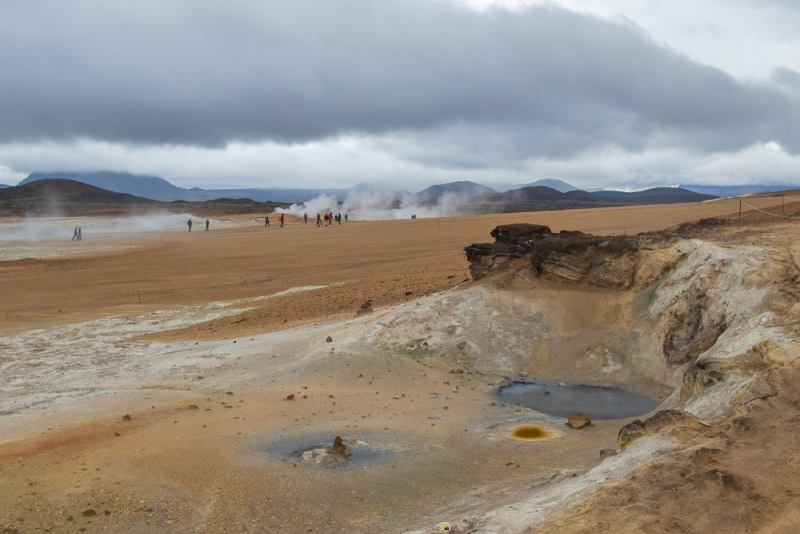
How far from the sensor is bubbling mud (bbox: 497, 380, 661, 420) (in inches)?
389

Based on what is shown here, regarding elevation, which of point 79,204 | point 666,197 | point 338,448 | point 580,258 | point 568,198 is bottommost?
point 338,448

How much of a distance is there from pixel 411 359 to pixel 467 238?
2600 centimetres

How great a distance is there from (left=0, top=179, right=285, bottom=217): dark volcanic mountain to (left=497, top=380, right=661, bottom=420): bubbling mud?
87464mm

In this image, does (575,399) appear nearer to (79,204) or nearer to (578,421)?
(578,421)

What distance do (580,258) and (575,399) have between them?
3.92m

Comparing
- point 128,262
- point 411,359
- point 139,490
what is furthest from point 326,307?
point 128,262

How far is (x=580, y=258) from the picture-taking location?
44.6ft

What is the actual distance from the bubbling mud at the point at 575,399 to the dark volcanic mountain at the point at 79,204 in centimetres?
8746

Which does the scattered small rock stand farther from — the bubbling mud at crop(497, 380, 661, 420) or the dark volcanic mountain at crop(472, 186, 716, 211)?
the dark volcanic mountain at crop(472, 186, 716, 211)

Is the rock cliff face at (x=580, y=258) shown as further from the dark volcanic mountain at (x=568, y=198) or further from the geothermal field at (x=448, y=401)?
the dark volcanic mountain at (x=568, y=198)

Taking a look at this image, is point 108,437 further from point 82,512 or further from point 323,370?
point 323,370

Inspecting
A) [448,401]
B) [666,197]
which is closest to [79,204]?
[448,401]

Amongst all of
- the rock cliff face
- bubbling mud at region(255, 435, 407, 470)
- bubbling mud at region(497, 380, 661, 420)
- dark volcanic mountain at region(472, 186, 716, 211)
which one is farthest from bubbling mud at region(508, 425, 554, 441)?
dark volcanic mountain at region(472, 186, 716, 211)

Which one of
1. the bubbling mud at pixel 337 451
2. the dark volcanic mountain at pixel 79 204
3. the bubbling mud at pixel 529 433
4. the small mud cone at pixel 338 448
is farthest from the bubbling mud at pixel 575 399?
the dark volcanic mountain at pixel 79 204
